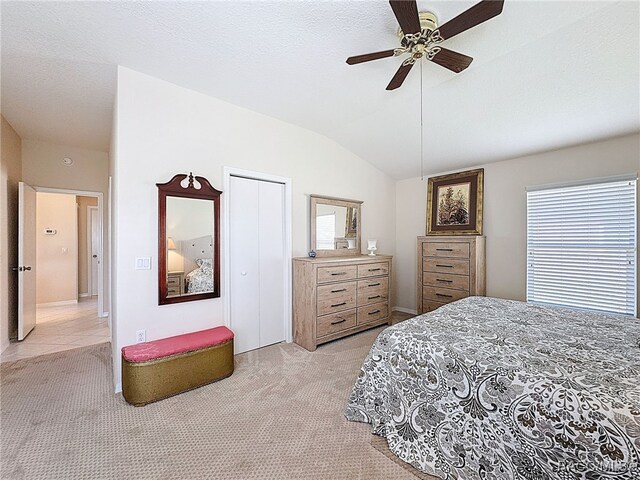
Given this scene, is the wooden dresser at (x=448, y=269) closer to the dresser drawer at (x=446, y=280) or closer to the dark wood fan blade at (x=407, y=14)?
the dresser drawer at (x=446, y=280)

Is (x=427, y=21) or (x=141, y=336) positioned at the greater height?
(x=427, y=21)

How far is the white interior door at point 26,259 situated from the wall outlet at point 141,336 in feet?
7.48

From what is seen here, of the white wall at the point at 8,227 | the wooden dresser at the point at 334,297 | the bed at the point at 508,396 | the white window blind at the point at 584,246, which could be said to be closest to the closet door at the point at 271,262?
the wooden dresser at the point at 334,297

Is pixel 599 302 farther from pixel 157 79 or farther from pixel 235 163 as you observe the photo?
pixel 157 79

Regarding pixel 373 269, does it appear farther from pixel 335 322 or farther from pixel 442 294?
pixel 442 294

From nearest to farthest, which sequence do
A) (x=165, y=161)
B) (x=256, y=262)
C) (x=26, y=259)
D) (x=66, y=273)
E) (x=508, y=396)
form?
(x=508, y=396) → (x=165, y=161) → (x=256, y=262) → (x=26, y=259) → (x=66, y=273)

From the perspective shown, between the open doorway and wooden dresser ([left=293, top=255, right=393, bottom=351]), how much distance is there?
8.76ft

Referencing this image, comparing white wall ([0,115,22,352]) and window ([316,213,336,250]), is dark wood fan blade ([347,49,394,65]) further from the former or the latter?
white wall ([0,115,22,352])

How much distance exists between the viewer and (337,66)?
2.41m

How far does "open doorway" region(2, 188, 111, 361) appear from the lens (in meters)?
3.72

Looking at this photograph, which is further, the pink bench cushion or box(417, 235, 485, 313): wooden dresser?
box(417, 235, 485, 313): wooden dresser

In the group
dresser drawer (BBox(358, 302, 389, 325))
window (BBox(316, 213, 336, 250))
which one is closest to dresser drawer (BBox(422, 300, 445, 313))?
dresser drawer (BBox(358, 302, 389, 325))

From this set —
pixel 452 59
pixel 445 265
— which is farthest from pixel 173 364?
pixel 445 265

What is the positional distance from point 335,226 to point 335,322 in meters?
1.40
